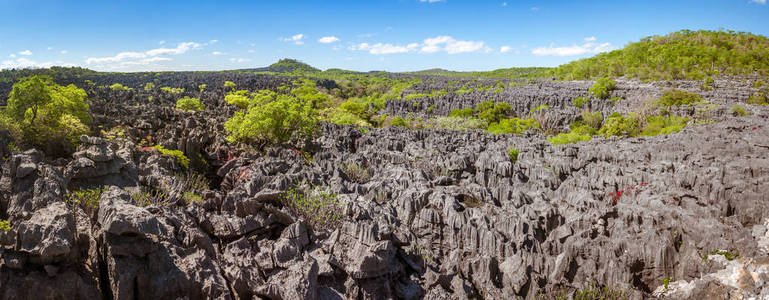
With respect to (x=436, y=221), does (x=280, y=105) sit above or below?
above

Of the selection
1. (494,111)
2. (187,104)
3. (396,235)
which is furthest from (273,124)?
(494,111)

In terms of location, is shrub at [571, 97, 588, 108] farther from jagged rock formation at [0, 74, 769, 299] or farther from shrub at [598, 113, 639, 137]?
jagged rock formation at [0, 74, 769, 299]

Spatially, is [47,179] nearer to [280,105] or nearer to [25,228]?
[25,228]

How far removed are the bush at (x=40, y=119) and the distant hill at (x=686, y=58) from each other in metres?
87.2

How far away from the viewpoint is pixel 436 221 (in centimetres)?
995

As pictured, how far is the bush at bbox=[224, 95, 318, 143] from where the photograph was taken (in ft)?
73.3

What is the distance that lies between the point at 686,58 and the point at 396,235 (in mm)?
91661

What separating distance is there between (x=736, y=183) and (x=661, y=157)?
6427 millimetres

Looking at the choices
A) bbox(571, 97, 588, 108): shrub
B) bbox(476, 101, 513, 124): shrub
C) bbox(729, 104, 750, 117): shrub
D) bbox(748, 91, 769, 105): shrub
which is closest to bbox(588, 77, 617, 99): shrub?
bbox(571, 97, 588, 108): shrub

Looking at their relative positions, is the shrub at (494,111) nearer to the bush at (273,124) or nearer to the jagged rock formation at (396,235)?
the bush at (273,124)

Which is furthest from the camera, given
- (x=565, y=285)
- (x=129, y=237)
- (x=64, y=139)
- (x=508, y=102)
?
(x=508, y=102)

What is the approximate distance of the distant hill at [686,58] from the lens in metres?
65.9

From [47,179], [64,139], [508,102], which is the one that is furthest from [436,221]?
[508,102]

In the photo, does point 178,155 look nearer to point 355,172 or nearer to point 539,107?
point 355,172
